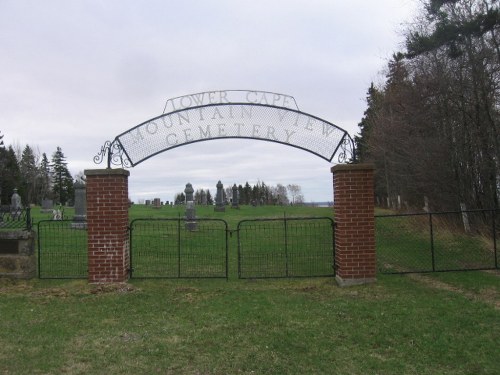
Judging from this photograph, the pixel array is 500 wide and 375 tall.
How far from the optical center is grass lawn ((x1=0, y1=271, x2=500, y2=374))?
432 centimetres

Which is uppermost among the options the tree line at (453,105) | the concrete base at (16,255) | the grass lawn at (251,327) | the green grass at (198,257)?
the tree line at (453,105)

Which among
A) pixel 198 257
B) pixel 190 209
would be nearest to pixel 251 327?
pixel 198 257

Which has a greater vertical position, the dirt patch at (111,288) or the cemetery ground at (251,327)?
the dirt patch at (111,288)

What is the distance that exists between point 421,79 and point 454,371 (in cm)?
1296

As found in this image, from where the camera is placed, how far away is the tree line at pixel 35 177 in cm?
6012

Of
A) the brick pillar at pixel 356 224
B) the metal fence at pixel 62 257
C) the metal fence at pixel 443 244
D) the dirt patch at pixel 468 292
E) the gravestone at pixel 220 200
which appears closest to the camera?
the dirt patch at pixel 468 292

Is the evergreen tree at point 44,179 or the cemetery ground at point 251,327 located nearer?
the cemetery ground at point 251,327

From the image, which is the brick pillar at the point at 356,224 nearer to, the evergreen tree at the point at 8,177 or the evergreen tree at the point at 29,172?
the evergreen tree at the point at 8,177

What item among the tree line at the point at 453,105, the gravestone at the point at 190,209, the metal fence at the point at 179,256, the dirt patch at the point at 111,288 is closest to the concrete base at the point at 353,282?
the metal fence at the point at 179,256

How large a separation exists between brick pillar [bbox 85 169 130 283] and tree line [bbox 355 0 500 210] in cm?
933

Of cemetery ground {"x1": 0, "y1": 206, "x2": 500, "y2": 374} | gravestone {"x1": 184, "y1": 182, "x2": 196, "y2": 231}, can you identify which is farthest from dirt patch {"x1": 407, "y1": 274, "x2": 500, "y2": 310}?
gravestone {"x1": 184, "y1": 182, "x2": 196, "y2": 231}

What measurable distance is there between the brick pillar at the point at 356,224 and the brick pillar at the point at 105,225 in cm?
362

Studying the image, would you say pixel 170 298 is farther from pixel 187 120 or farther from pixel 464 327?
pixel 464 327

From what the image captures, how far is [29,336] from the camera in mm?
5164
